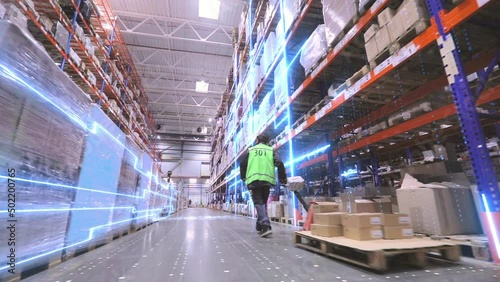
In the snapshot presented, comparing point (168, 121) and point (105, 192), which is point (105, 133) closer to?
point (105, 192)

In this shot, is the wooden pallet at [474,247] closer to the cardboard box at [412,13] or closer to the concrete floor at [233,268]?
the concrete floor at [233,268]

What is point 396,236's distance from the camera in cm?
209

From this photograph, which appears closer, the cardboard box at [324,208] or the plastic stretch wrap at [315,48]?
the cardboard box at [324,208]

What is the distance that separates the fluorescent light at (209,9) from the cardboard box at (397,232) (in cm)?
1166

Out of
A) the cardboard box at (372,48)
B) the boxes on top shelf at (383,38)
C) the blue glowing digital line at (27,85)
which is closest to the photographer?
the blue glowing digital line at (27,85)

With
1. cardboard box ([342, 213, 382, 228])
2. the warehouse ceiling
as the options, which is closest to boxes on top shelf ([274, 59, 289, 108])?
cardboard box ([342, 213, 382, 228])

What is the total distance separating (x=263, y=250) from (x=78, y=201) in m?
1.91

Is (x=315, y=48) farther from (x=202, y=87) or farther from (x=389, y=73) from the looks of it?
(x=202, y=87)

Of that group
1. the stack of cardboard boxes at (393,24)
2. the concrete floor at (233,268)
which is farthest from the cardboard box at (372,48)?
the concrete floor at (233,268)

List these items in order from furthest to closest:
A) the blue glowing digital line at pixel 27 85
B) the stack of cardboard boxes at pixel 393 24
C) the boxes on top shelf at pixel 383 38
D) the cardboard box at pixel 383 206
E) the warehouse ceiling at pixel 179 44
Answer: the warehouse ceiling at pixel 179 44, the cardboard box at pixel 383 206, the boxes on top shelf at pixel 383 38, the stack of cardboard boxes at pixel 393 24, the blue glowing digital line at pixel 27 85

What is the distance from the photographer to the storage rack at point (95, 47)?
5.21 meters

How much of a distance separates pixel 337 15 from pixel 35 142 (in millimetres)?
3664

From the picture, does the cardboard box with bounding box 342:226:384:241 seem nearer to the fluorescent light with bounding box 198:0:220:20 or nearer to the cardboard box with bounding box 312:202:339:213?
the cardboard box with bounding box 312:202:339:213

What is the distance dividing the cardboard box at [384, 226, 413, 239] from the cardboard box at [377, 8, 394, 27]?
83.6 inches
